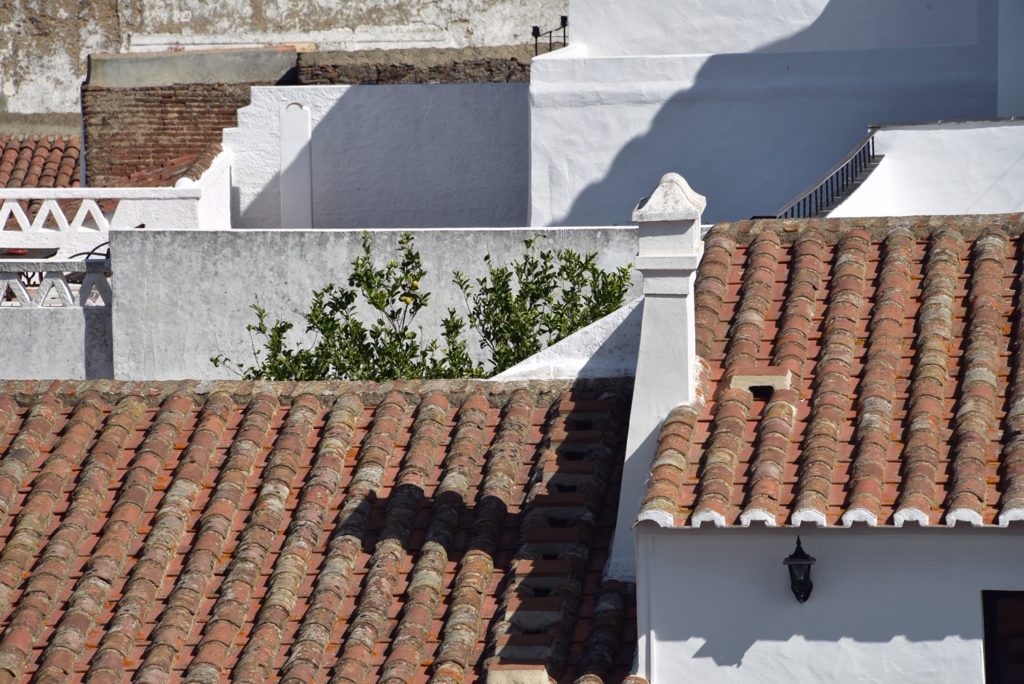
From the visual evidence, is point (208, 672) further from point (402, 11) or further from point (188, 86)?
point (402, 11)

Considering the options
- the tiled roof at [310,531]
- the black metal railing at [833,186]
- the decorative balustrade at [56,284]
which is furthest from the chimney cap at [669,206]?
the decorative balustrade at [56,284]

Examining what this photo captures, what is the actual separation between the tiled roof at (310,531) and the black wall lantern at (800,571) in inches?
41.0

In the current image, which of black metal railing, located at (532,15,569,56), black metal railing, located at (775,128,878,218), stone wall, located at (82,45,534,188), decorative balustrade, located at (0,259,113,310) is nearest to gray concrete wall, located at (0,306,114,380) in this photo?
decorative balustrade, located at (0,259,113,310)

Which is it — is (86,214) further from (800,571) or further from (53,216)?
(800,571)

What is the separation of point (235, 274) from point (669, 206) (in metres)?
8.04

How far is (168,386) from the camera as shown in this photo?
13477mm

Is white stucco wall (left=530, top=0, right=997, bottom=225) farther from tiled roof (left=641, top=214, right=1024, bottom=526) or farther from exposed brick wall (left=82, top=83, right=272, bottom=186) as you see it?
tiled roof (left=641, top=214, right=1024, bottom=526)

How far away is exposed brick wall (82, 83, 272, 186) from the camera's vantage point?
23844mm

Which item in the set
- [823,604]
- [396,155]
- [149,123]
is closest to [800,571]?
[823,604]

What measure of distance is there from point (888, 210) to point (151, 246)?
6.61 m

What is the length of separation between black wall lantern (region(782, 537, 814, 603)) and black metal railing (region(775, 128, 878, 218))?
7737mm

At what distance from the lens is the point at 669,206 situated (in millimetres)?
11117

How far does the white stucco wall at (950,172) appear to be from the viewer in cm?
1762

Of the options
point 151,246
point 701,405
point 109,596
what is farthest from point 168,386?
point 151,246
